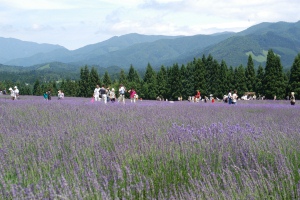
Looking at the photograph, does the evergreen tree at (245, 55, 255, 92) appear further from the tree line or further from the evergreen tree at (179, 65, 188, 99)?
the evergreen tree at (179, 65, 188, 99)

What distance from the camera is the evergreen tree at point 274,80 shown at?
52.2m

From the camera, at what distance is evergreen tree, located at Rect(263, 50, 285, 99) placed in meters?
52.2

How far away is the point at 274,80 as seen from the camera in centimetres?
5231

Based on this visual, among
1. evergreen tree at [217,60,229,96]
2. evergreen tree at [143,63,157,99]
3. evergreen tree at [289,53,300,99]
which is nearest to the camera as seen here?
evergreen tree at [289,53,300,99]

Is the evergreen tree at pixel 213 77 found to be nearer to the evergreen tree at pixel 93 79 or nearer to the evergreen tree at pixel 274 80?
the evergreen tree at pixel 274 80

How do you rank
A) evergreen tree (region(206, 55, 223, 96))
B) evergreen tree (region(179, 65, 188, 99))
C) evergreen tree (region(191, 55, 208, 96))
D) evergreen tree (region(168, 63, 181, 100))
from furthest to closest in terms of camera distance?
evergreen tree (region(179, 65, 188, 99)) < evergreen tree (region(168, 63, 181, 100)) < evergreen tree (region(206, 55, 223, 96)) < evergreen tree (region(191, 55, 208, 96))

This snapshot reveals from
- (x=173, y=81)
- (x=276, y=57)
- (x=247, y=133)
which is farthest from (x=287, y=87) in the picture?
(x=247, y=133)

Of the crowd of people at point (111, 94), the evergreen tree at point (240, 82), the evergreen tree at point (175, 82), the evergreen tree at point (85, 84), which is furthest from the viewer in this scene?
the evergreen tree at point (85, 84)

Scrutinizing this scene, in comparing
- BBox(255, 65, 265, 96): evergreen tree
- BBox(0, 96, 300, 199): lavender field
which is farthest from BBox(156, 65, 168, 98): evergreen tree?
BBox(0, 96, 300, 199): lavender field

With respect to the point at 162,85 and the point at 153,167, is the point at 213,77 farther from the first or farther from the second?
the point at 153,167

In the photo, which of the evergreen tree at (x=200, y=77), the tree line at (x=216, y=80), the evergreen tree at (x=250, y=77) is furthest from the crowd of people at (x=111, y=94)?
the evergreen tree at (x=250, y=77)

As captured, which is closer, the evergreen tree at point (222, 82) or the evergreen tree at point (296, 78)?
the evergreen tree at point (296, 78)

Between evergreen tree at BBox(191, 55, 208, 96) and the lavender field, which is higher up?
evergreen tree at BBox(191, 55, 208, 96)

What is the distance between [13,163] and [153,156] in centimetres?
157
